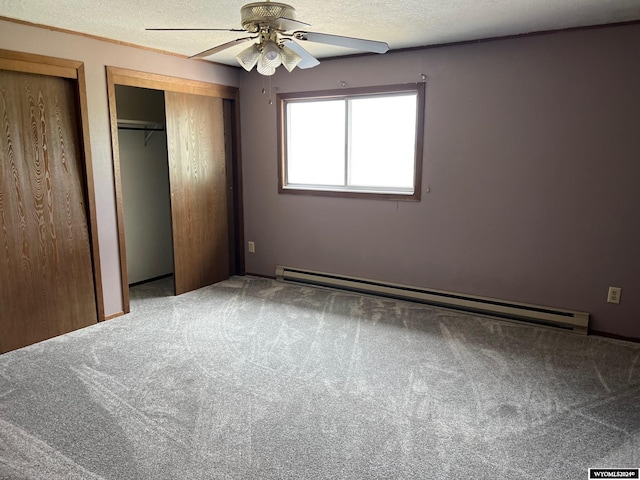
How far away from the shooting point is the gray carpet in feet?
6.63

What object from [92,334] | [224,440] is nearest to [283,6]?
[224,440]

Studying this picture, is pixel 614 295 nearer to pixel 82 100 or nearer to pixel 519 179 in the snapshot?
pixel 519 179

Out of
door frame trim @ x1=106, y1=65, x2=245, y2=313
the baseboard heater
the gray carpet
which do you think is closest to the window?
door frame trim @ x1=106, y1=65, x2=245, y2=313

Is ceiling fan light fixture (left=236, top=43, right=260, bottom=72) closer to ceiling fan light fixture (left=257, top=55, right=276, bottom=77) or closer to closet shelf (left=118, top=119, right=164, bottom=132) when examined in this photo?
ceiling fan light fixture (left=257, top=55, right=276, bottom=77)

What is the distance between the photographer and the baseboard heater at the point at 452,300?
136 inches

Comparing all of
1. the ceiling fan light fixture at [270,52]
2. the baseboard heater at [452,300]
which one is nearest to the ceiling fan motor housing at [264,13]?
the ceiling fan light fixture at [270,52]

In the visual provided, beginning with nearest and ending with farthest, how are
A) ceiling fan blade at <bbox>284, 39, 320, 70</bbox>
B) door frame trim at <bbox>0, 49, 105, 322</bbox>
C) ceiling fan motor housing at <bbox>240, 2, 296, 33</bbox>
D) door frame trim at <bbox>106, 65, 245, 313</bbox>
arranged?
ceiling fan motor housing at <bbox>240, 2, 296, 33</bbox> → ceiling fan blade at <bbox>284, 39, 320, 70</bbox> → door frame trim at <bbox>0, 49, 105, 322</bbox> → door frame trim at <bbox>106, 65, 245, 313</bbox>

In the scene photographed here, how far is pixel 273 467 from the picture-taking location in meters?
1.99

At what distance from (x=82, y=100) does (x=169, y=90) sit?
859mm

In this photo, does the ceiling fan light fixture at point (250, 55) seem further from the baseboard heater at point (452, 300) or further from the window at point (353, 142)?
the baseboard heater at point (452, 300)

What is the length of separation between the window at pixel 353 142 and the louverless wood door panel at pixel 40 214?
197cm

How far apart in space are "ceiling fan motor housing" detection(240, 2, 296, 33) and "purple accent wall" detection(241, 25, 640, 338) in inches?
81.5

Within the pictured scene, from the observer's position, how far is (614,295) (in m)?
3.29

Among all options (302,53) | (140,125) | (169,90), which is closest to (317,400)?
(302,53)
